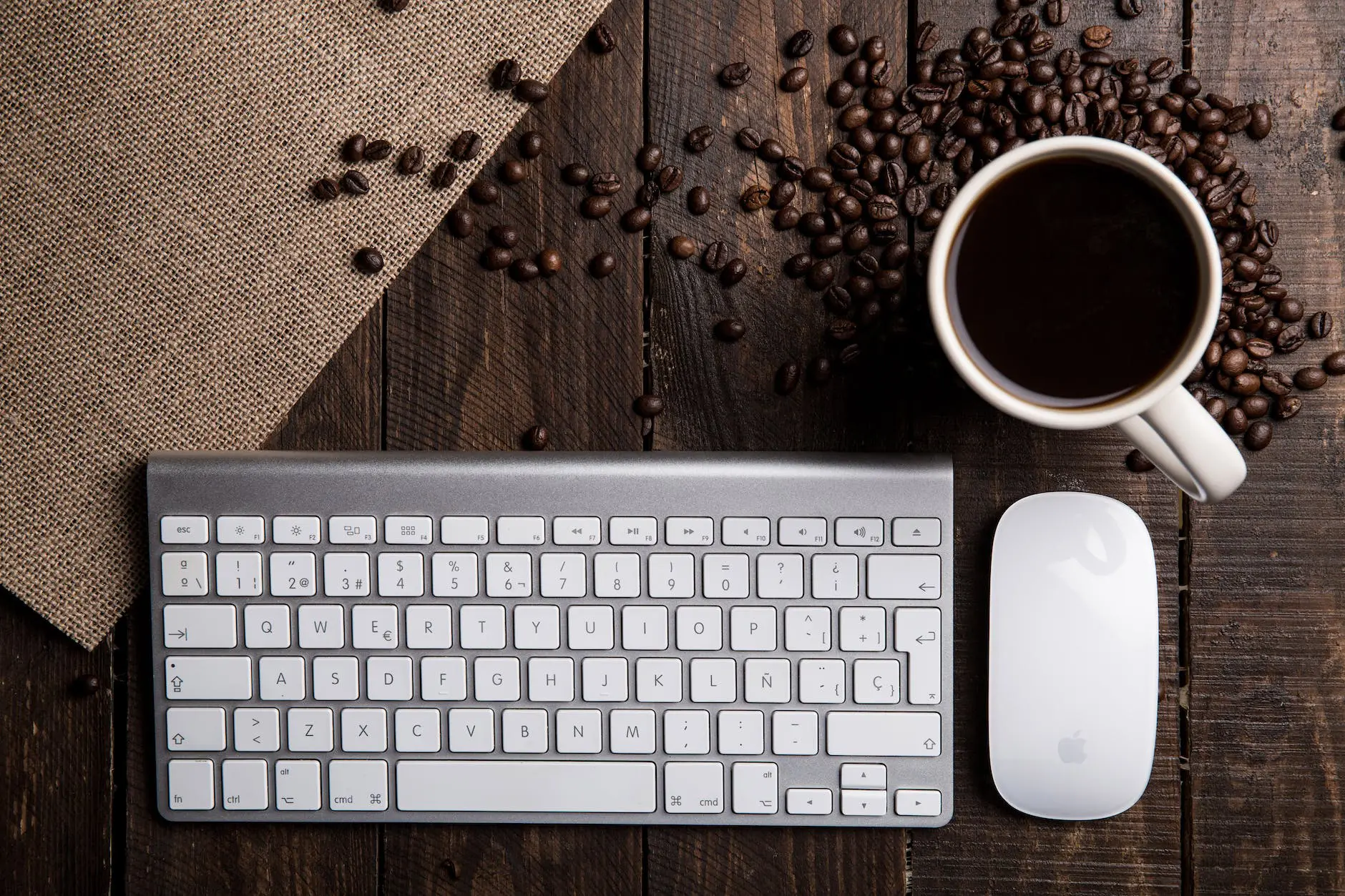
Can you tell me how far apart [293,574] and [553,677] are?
0.20m

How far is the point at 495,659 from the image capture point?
2.24 ft

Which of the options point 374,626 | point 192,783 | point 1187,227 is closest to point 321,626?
point 374,626

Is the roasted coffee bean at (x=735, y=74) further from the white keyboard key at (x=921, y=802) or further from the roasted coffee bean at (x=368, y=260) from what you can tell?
the white keyboard key at (x=921, y=802)

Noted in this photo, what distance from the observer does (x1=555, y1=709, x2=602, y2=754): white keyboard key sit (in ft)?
2.24

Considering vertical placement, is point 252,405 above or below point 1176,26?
below

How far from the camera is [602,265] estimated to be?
72 centimetres

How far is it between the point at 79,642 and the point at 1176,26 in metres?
0.94

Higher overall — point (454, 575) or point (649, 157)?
point (649, 157)

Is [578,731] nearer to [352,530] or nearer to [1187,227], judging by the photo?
[352,530]

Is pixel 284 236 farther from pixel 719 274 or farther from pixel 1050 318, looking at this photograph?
pixel 1050 318

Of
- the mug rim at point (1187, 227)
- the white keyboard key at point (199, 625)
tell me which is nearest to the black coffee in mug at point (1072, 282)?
the mug rim at point (1187, 227)

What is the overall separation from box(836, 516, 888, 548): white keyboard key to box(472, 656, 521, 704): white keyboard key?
25cm

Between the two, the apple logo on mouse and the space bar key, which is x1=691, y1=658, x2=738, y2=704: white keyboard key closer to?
the space bar key

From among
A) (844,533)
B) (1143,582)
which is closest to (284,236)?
(844,533)
